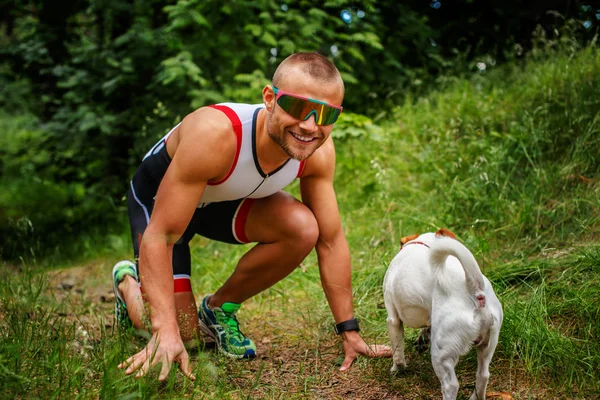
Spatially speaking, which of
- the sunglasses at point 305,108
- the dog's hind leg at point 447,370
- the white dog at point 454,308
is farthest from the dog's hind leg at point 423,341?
the sunglasses at point 305,108

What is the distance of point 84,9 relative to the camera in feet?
20.1

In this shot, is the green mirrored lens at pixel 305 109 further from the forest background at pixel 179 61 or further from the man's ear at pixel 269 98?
the forest background at pixel 179 61

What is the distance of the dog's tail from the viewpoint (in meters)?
1.78

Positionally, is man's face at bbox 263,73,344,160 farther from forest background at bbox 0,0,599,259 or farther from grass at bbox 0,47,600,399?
forest background at bbox 0,0,599,259

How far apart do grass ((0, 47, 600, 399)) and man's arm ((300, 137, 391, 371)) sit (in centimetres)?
22

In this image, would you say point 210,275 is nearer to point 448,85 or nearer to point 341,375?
point 341,375

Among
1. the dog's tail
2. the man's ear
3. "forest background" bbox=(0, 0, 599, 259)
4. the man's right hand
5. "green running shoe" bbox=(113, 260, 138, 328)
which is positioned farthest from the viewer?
"forest background" bbox=(0, 0, 599, 259)

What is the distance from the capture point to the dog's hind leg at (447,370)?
185cm

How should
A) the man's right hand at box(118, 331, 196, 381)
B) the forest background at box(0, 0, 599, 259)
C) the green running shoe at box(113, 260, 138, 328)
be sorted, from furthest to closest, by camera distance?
1. the forest background at box(0, 0, 599, 259)
2. the green running shoe at box(113, 260, 138, 328)
3. the man's right hand at box(118, 331, 196, 381)

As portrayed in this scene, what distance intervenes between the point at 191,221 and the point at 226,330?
0.57m

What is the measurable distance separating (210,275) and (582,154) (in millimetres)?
2612

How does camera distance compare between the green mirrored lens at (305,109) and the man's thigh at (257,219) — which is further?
the man's thigh at (257,219)

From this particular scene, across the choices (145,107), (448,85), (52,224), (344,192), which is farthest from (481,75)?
(52,224)

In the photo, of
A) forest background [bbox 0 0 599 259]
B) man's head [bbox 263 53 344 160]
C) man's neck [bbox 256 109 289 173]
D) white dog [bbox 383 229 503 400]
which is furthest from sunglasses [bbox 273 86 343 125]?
forest background [bbox 0 0 599 259]
